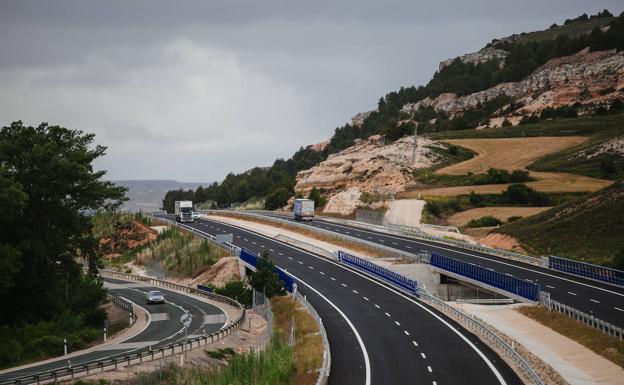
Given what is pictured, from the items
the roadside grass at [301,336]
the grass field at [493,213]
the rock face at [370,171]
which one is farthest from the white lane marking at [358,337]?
the rock face at [370,171]

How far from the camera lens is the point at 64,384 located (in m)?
31.5

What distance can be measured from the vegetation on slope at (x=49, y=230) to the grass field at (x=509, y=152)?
3307 inches

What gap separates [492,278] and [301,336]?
18384 mm

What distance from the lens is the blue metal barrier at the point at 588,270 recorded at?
54531mm

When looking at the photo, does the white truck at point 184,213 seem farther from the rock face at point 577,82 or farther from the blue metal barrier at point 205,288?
the rock face at point 577,82

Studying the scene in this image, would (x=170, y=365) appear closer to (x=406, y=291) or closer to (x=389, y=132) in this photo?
(x=406, y=291)

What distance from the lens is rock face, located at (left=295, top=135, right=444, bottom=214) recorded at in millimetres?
126556

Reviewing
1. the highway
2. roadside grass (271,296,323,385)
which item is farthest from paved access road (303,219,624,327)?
roadside grass (271,296,323,385)

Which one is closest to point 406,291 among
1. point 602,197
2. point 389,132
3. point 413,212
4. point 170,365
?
point 170,365

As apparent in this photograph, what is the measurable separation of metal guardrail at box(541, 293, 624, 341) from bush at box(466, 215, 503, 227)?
44691 millimetres

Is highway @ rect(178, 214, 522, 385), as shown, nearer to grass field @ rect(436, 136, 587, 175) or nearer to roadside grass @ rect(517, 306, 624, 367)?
roadside grass @ rect(517, 306, 624, 367)

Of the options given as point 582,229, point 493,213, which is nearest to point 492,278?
point 582,229

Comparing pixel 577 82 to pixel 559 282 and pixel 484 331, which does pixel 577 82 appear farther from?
pixel 484 331

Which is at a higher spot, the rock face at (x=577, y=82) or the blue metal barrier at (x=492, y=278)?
the rock face at (x=577, y=82)
